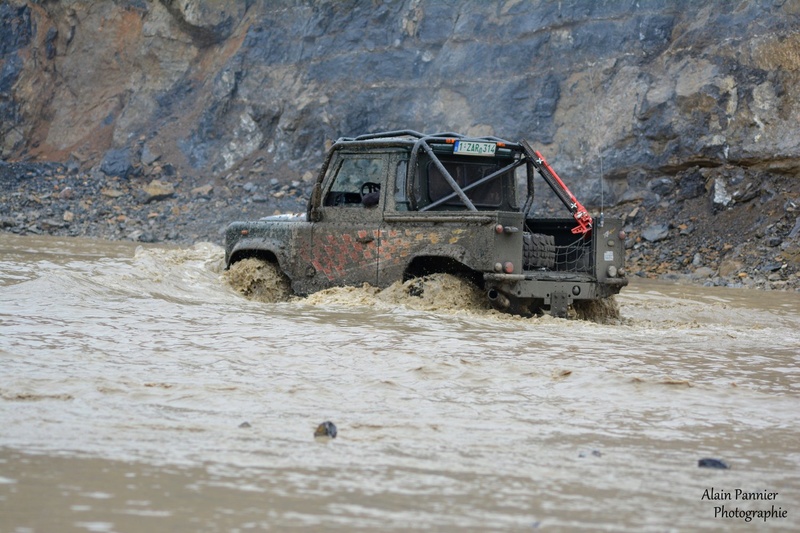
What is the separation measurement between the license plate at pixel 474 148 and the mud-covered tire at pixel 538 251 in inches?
37.4

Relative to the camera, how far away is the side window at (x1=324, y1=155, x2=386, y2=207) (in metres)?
9.95

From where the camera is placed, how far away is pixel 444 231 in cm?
927

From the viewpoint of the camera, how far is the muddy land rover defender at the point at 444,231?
9.12 metres

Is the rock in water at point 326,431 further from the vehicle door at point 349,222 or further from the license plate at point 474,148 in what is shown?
the license plate at point 474,148

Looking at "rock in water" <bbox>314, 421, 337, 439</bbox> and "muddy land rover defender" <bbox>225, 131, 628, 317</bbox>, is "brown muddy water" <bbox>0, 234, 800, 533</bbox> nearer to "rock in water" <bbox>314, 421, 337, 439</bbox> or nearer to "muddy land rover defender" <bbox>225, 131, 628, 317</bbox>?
"rock in water" <bbox>314, 421, 337, 439</bbox>

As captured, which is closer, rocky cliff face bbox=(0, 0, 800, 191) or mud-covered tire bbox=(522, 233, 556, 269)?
mud-covered tire bbox=(522, 233, 556, 269)

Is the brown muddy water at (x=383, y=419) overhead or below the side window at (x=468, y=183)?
below

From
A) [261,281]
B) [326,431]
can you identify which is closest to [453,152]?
[261,281]

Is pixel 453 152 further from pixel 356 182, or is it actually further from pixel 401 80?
pixel 401 80

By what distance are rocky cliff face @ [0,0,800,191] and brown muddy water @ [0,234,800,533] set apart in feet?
38.5

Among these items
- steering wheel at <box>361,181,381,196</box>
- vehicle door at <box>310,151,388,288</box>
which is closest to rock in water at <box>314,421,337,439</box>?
vehicle door at <box>310,151,388,288</box>

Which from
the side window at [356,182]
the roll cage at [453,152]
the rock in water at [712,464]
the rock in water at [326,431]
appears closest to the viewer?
the rock in water at [712,464]

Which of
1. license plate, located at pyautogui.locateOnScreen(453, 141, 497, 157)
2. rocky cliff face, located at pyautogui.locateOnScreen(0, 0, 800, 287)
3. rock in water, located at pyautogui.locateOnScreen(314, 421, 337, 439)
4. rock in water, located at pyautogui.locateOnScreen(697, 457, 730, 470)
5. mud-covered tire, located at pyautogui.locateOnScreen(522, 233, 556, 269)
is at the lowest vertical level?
rock in water, located at pyautogui.locateOnScreen(697, 457, 730, 470)

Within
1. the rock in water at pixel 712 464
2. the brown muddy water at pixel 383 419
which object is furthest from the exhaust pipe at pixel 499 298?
the rock in water at pixel 712 464
